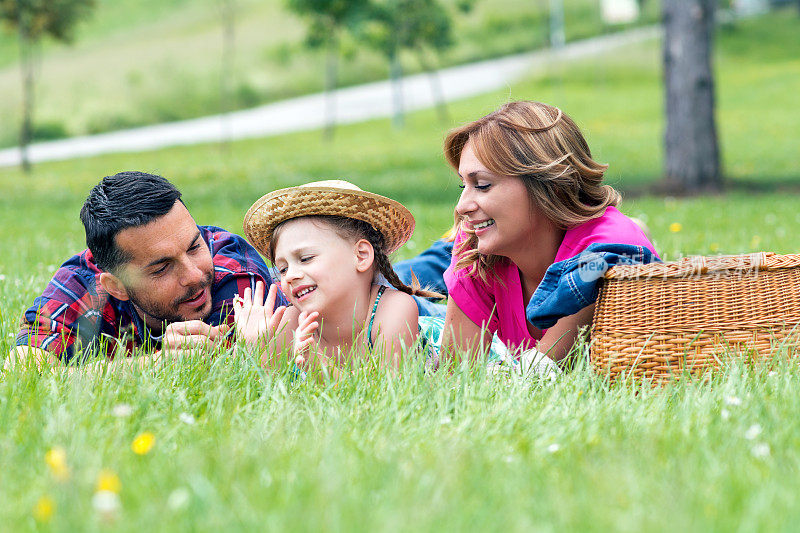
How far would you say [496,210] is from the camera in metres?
3.49

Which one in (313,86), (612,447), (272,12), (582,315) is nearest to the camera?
(612,447)

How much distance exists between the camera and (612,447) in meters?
2.35

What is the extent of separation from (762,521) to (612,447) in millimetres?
539

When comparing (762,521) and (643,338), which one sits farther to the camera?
(643,338)

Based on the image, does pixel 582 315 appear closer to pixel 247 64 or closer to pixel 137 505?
pixel 137 505

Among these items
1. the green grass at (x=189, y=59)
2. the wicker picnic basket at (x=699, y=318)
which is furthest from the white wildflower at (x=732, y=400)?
the green grass at (x=189, y=59)

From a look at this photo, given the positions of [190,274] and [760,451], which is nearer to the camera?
[760,451]

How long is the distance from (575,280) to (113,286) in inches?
Result: 76.8

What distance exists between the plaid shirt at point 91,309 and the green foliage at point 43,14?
54.5 feet

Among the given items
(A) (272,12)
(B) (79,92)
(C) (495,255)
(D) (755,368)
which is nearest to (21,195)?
(C) (495,255)

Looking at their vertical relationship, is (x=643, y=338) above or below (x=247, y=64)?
below

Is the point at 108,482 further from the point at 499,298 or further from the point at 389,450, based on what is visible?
the point at 499,298

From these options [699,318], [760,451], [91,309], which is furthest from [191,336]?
[760,451]

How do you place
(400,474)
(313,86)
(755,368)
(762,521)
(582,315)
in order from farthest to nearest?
(313,86), (582,315), (755,368), (400,474), (762,521)
